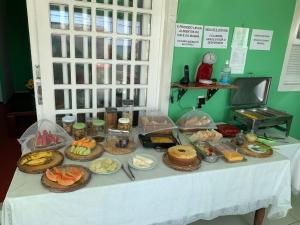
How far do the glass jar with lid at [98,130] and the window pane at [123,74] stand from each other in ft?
1.11

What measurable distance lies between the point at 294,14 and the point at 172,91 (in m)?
1.34

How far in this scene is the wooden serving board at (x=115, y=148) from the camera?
4.77 ft

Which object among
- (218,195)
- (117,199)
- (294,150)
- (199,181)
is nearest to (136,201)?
(117,199)

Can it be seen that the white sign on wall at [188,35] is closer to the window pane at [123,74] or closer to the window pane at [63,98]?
the window pane at [123,74]

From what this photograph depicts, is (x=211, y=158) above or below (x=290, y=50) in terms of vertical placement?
below

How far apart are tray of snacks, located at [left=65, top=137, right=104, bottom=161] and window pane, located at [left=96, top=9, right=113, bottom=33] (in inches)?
30.1

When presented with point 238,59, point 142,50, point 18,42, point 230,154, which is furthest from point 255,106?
point 18,42

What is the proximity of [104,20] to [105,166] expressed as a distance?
975 mm

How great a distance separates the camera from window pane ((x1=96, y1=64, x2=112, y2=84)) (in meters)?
1.68

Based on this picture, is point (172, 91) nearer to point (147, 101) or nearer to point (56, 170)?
point (147, 101)

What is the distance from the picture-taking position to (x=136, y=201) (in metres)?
1.22

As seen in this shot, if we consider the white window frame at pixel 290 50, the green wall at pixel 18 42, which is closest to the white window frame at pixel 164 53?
the white window frame at pixel 290 50

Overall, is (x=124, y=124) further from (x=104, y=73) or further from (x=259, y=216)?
(x=259, y=216)

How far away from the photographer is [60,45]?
155 centimetres
